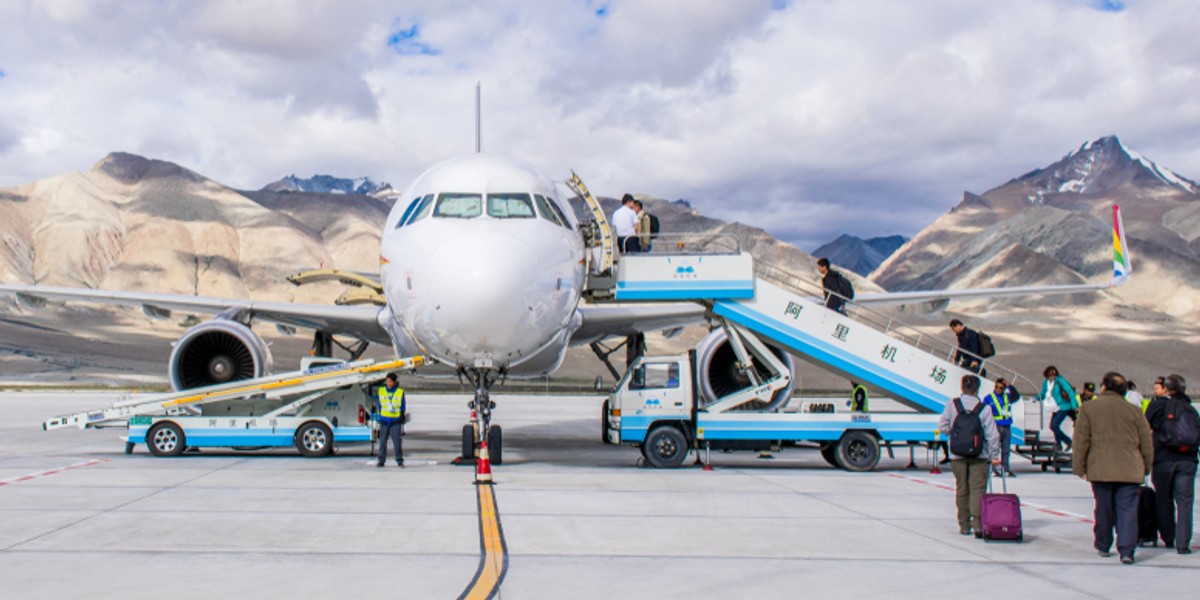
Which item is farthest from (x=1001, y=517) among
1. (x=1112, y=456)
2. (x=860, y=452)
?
(x=860, y=452)

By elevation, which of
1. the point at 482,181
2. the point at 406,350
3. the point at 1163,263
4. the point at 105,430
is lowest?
the point at 105,430

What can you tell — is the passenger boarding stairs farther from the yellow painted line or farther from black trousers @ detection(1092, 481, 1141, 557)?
black trousers @ detection(1092, 481, 1141, 557)

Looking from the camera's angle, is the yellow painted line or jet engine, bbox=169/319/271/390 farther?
jet engine, bbox=169/319/271/390

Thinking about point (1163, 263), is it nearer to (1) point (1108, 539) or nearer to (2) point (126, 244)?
(2) point (126, 244)

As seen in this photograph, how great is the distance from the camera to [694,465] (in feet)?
51.8

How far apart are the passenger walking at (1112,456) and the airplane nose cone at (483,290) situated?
6096 mm

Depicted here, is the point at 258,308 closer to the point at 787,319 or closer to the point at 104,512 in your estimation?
the point at 104,512

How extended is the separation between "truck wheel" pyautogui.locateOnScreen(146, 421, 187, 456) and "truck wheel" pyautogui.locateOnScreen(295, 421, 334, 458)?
175 centimetres

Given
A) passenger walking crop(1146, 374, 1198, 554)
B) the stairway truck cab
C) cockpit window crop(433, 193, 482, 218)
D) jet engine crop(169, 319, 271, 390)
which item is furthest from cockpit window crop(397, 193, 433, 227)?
passenger walking crop(1146, 374, 1198, 554)

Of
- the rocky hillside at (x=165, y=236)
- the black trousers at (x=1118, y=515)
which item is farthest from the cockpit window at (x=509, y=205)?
the rocky hillside at (x=165, y=236)

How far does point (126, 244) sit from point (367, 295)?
110 metres

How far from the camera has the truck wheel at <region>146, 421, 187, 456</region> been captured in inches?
635

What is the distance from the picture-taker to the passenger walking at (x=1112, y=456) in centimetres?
841

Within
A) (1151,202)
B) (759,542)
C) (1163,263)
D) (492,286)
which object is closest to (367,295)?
(492,286)
